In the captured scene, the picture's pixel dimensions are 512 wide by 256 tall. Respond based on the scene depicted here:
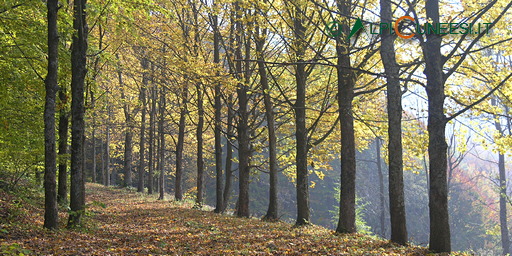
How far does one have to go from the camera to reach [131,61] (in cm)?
2403

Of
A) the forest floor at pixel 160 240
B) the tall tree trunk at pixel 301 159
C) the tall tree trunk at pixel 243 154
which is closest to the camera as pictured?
the forest floor at pixel 160 240

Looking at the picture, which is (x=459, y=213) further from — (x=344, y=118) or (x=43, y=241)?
(x=43, y=241)

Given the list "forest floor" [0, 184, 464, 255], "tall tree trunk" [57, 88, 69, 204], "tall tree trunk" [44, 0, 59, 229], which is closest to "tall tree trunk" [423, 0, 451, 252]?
"forest floor" [0, 184, 464, 255]

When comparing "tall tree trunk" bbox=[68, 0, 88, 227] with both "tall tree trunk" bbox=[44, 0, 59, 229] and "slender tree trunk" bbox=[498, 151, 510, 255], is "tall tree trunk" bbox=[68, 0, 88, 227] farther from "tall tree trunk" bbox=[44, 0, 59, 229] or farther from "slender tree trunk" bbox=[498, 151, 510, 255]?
"slender tree trunk" bbox=[498, 151, 510, 255]

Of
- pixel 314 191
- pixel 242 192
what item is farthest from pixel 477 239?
pixel 242 192

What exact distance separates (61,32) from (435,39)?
366 inches

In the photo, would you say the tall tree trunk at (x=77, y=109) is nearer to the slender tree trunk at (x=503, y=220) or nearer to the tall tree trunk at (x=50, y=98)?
the tall tree trunk at (x=50, y=98)

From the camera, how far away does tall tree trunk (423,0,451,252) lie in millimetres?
7547

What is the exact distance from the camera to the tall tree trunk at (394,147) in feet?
29.3

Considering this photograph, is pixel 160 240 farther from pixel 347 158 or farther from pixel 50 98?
pixel 347 158

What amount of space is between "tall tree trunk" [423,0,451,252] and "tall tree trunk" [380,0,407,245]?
3.94ft

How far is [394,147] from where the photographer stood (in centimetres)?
901

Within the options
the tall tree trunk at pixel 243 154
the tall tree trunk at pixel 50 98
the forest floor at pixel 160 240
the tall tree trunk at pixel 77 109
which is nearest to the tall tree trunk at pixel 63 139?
the forest floor at pixel 160 240

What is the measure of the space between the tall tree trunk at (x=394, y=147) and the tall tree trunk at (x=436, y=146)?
1.20 metres
